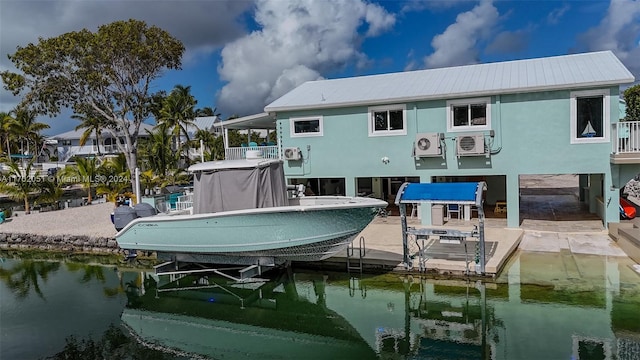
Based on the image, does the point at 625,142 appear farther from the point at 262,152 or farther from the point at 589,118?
the point at 262,152

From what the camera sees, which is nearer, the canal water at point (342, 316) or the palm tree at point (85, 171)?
the canal water at point (342, 316)

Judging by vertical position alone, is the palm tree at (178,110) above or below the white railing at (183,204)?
above

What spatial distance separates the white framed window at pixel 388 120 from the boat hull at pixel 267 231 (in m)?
5.94

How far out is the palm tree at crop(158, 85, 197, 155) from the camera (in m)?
32.1

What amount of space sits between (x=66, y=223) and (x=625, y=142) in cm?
2183

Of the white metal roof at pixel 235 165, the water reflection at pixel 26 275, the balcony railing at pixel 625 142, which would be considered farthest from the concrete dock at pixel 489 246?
the water reflection at pixel 26 275

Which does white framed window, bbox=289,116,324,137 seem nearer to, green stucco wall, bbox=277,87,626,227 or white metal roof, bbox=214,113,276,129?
green stucco wall, bbox=277,87,626,227

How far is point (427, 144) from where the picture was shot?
15.0m

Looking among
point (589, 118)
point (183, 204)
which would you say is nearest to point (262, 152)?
point (183, 204)

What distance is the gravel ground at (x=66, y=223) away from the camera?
1806cm

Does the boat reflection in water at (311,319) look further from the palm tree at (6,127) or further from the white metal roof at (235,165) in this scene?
the palm tree at (6,127)

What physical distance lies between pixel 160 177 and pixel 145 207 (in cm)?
1112

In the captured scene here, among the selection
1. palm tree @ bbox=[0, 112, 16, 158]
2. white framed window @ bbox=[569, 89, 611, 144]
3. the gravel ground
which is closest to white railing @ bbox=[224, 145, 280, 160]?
the gravel ground

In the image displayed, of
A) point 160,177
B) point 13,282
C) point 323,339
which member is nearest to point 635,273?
point 323,339
